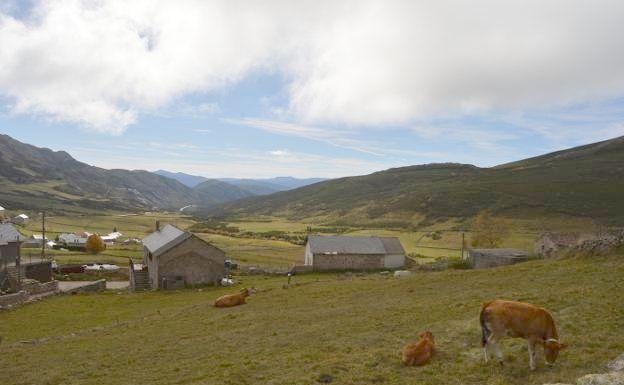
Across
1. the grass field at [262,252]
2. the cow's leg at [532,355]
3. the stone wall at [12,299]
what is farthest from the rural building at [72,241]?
the cow's leg at [532,355]

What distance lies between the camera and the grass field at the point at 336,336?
647 inches

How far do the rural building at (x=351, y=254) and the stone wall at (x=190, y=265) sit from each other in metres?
16.1

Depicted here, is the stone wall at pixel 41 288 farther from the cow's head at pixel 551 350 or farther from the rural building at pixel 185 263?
the cow's head at pixel 551 350

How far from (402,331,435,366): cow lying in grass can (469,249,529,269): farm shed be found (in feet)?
126

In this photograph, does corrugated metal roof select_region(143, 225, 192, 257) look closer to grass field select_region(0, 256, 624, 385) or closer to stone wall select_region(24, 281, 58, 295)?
stone wall select_region(24, 281, 58, 295)

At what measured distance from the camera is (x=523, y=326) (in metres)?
15.0

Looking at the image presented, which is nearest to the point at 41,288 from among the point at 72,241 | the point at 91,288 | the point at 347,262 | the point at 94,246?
the point at 91,288

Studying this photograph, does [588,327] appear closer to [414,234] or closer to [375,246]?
[375,246]

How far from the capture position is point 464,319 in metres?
22.6

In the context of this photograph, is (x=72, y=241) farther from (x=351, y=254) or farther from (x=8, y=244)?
(x=351, y=254)

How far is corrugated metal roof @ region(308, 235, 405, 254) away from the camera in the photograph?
75.9 meters

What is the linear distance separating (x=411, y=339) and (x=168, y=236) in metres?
56.0

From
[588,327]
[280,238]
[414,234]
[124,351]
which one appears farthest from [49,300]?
[414,234]

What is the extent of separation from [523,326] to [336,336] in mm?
10614
